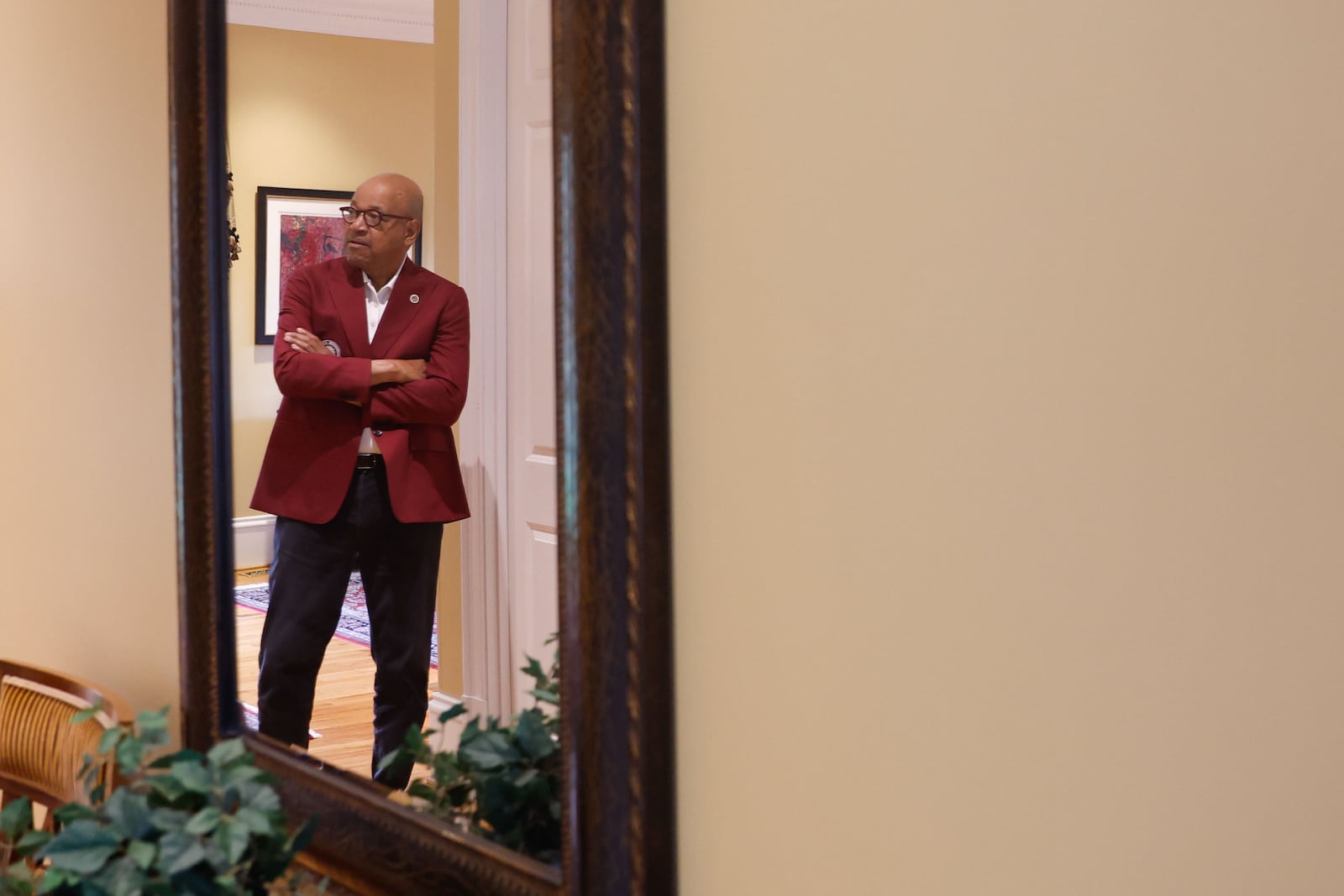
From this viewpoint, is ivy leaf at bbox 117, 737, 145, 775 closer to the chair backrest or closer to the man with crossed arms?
the man with crossed arms

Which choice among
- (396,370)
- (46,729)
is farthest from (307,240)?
(46,729)

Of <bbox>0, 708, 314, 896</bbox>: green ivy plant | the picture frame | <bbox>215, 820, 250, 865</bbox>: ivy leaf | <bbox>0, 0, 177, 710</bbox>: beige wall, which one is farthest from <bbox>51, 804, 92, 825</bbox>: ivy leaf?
<bbox>0, 0, 177, 710</bbox>: beige wall

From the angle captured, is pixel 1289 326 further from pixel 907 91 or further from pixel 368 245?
pixel 368 245

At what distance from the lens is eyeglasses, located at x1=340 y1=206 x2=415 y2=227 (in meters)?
0.96

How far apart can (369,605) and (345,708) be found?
0.32 feet

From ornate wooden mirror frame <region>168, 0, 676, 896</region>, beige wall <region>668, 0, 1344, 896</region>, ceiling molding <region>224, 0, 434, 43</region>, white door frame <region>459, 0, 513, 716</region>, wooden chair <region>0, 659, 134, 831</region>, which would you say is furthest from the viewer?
wooden chair <region>0, 659, 134, 831</region>

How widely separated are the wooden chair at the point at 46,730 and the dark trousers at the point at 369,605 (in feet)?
1.16

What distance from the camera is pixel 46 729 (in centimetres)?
147

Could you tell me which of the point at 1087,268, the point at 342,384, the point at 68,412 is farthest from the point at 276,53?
the point at 1087,268

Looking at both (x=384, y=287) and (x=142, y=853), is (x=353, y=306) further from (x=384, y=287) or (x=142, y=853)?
(x=142, y=853)

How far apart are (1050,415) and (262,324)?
2.64 ft

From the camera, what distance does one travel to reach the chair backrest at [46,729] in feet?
4.55

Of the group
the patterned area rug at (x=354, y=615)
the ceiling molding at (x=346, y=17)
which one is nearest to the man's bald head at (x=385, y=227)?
the ceiling molding at (x=346, y=17)

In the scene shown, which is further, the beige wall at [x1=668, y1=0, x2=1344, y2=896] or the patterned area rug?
the patterned area rug
